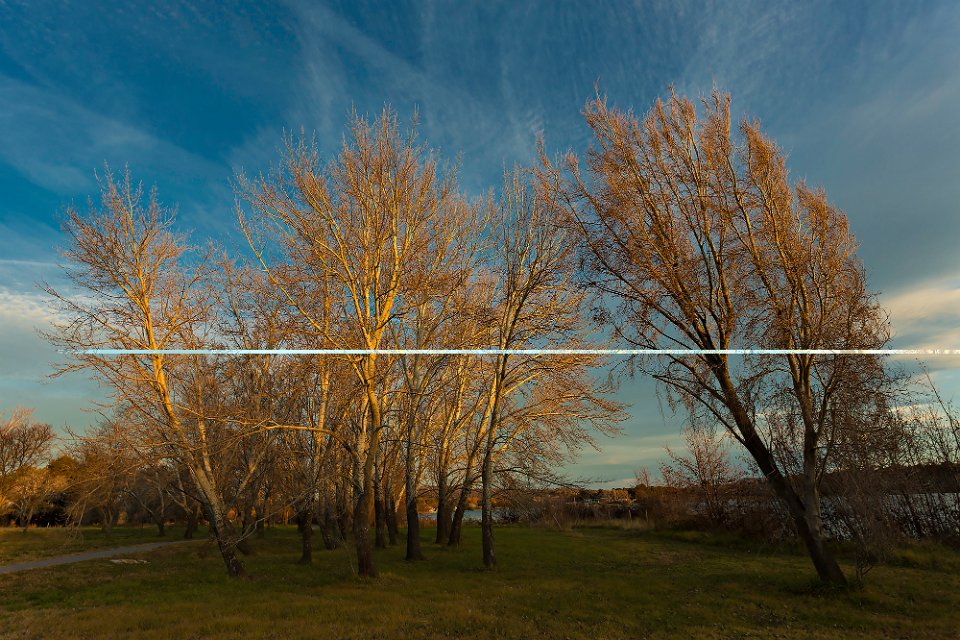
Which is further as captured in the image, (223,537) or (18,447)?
(18,447)

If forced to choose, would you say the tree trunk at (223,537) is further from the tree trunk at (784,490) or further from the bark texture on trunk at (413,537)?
the tree trunk at (784,490)

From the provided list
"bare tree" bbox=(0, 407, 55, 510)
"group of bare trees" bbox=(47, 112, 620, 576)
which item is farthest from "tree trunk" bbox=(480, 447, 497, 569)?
"bare tree" bbox=(0, 407, 55, 510)

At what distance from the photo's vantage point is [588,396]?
18984mm

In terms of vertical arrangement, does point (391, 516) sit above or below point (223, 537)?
above

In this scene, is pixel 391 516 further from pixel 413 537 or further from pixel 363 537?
pixel 363 537

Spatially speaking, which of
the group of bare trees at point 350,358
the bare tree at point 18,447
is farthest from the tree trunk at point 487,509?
the bare tree at point 18,447

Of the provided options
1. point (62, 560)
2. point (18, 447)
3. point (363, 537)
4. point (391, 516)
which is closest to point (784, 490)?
point (363, 537)

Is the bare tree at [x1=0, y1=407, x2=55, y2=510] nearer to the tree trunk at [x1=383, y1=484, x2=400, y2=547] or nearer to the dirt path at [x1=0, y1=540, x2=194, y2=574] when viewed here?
the dirt path at [x1=0, y1=540, x2=194, y2=574]

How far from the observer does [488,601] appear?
11.6m

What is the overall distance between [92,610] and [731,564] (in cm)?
1881

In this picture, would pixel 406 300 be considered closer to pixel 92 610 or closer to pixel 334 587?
pixel 334 587

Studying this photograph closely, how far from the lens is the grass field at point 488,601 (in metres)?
9.53

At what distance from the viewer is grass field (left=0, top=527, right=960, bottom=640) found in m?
9.53

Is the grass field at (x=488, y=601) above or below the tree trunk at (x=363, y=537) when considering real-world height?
below
